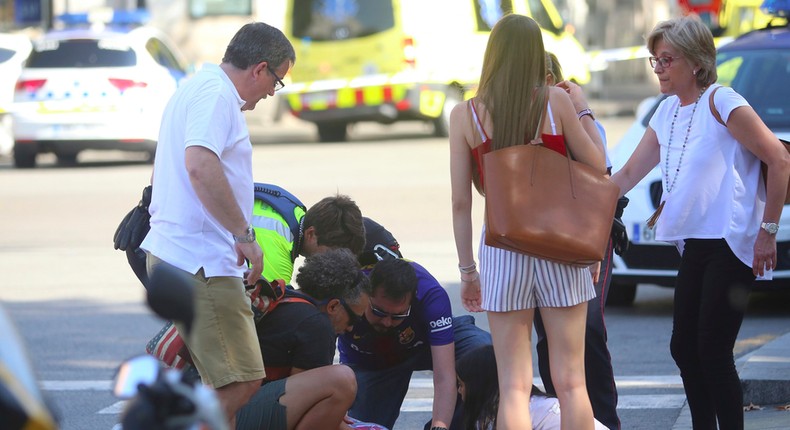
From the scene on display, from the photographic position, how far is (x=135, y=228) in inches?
193

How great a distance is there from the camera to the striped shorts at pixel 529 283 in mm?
4367


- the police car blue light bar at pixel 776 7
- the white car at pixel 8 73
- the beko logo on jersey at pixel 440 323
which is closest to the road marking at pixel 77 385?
the beko logo on jersey at pixel 440 323

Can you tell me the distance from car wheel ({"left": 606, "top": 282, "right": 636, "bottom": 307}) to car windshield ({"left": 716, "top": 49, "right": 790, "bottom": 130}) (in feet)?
4.34

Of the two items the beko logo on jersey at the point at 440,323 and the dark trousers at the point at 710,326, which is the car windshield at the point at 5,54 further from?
the dark trousers at the point at 710,326

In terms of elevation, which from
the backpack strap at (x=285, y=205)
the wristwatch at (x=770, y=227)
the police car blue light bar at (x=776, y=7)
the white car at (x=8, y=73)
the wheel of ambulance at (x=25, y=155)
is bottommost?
the wheel of ambulance at (x=25, y=155)

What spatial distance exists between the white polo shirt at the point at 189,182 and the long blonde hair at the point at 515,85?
32.3 inches

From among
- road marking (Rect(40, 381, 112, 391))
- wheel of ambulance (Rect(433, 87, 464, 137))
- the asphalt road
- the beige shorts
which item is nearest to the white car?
the asphalt road

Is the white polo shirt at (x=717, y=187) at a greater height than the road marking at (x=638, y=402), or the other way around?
the white polo shirt at (x=717, y=187)

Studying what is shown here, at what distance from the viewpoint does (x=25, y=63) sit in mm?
18188

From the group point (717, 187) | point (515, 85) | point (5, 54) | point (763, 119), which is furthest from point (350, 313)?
point (5, 54)

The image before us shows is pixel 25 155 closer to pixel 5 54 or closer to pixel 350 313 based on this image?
pixel 5 54

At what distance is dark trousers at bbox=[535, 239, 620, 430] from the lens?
5.25 m

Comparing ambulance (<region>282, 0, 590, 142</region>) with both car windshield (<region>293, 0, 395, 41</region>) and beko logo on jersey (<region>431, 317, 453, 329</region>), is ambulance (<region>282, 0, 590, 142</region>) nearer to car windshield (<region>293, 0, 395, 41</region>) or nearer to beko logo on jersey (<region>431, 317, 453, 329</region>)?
car windshield (<region>293, 0, 395, 41</region>)

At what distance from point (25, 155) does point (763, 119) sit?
11813 millimetres
